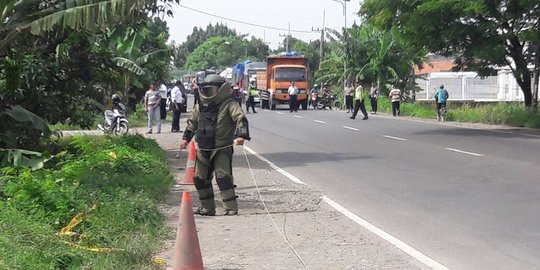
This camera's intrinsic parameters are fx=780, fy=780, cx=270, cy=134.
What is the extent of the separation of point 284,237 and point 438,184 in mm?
4867

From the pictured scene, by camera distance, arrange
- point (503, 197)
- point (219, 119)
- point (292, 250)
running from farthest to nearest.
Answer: point (503, 197), point (219, 119), point (292, 250)

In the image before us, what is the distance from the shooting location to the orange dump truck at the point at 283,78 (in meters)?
48.2

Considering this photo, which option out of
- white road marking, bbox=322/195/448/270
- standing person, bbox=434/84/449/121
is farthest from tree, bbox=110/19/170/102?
standing person, bbox=434/84/449/121

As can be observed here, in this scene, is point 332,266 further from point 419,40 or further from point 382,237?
point 419,40

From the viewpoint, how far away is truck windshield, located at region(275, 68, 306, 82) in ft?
159

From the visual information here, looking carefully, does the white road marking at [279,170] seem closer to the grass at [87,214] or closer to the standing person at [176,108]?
the grass at [87,214]

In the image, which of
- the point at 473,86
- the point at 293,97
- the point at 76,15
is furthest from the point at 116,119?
the point at 473,86

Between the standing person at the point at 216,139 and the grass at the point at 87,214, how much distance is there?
28.5 inches

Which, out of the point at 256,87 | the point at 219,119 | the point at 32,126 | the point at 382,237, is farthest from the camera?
the point at 256,87

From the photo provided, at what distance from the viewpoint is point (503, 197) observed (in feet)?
36.2

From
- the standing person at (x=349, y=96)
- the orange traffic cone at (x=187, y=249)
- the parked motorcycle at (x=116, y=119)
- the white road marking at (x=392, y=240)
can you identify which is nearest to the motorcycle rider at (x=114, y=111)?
the parked motorcycle at (x=116, y=119)

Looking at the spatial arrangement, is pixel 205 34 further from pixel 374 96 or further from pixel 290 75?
pixel 374 96

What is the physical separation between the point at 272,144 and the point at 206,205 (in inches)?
446

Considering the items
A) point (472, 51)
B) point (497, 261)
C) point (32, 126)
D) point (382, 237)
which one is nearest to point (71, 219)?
point (382, 237)
